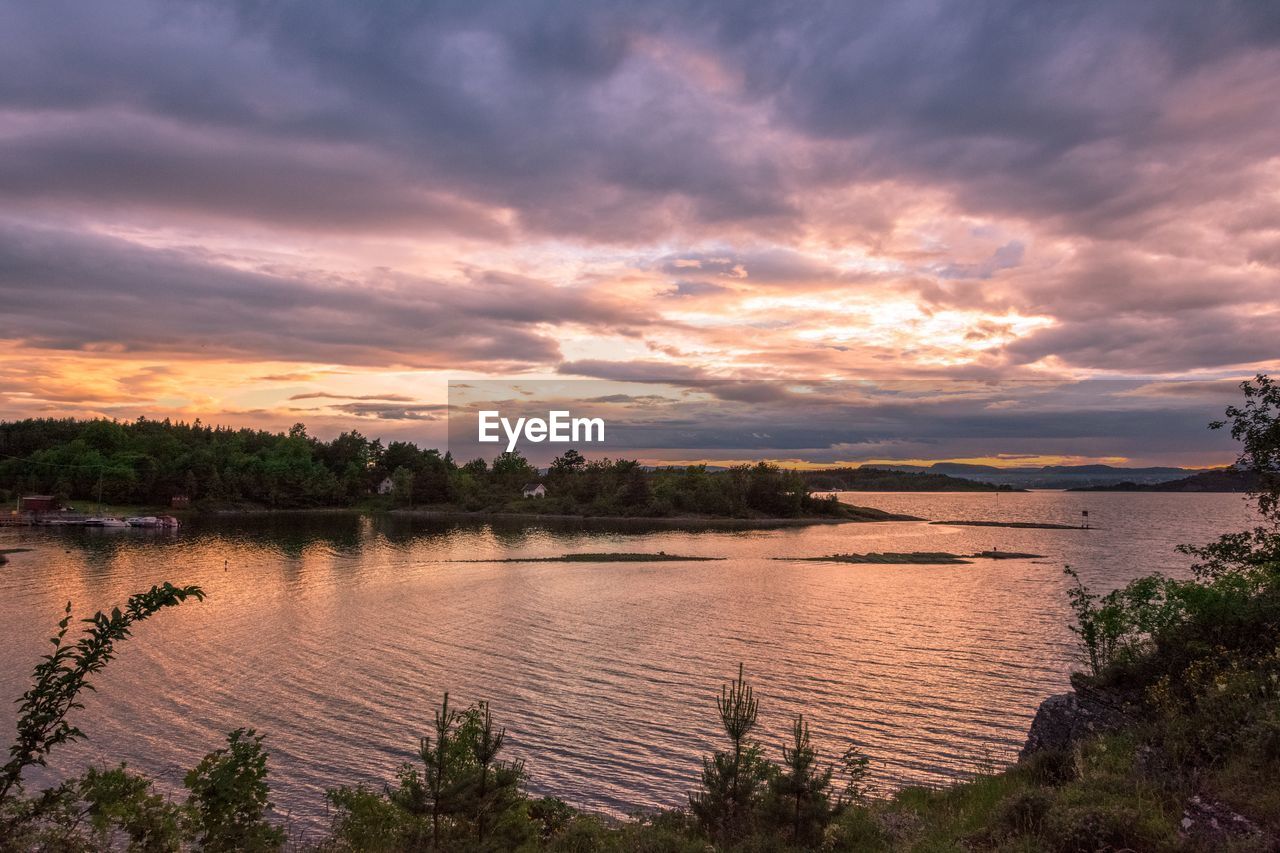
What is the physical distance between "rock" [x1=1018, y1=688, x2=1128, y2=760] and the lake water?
15.4 feet

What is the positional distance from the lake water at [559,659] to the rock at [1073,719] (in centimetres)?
469

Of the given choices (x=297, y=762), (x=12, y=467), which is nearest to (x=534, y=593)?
(x=297, y=762)

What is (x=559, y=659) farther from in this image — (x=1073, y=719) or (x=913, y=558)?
(x=913, y=558)

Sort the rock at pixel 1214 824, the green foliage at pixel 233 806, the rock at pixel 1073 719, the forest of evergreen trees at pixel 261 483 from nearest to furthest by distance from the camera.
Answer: the rock at pixel 1214 824, the green foliage at pixel 233 806, the rock at pixel 1073 719, the forest of evergreen trees at pixel 261 483

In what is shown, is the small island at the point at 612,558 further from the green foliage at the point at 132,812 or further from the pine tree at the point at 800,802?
the pine tree at the point at 800,802

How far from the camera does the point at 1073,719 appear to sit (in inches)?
720

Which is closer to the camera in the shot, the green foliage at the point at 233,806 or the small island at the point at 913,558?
the green foliage at the point at 233,806

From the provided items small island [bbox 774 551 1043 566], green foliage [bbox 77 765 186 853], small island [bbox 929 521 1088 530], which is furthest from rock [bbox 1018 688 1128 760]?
small island [bbox 929 521 1088 530]

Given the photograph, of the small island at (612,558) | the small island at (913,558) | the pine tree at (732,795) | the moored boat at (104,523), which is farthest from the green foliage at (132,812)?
the moored boat at (104,523)

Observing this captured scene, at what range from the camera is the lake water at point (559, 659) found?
80.4ft

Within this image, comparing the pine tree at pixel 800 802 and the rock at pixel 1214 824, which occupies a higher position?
the rock at pixel 1214 824

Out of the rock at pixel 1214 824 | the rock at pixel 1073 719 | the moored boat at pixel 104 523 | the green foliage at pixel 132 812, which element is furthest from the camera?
the moored boat at pixel 104 523

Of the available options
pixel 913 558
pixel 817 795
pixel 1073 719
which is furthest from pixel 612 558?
pixel 817 795

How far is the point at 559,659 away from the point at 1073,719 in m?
25.1
